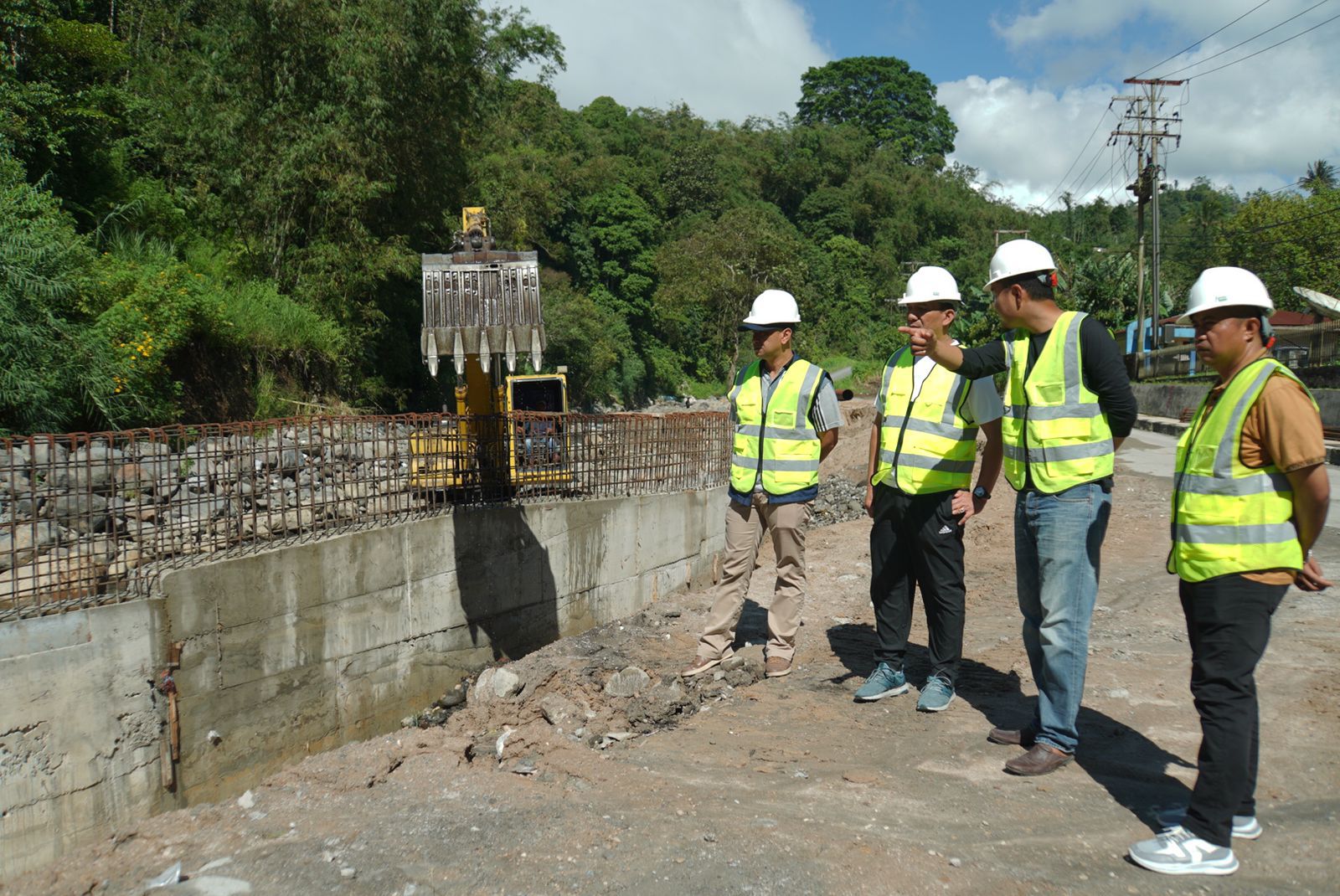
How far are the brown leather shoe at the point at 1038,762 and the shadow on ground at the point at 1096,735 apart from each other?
0.13m

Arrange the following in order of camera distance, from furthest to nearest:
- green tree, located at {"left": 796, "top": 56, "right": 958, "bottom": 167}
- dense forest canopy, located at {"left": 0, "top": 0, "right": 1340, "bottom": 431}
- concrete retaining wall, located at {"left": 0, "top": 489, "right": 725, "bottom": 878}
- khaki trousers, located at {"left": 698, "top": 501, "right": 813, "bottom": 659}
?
green tree, located at {"left": 796, "top": 56, "right": 958, "bottom": 167} < dense forest canopy, located at {"left": 0, "top": 0, "right": 1340, "bottom": 431} < khaki trousers, located at {"left": 698, "top": 501, "right": 813, "bottom": 659} < concrete retaining wall, located at {"left": 0, "top": 489, "right": 725, "bottom": 878}

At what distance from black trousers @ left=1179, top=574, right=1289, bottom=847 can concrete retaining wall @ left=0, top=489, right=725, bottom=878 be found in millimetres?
5378

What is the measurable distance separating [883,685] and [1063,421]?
183 cm

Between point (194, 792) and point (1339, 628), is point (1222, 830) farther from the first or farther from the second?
point (194, 792)

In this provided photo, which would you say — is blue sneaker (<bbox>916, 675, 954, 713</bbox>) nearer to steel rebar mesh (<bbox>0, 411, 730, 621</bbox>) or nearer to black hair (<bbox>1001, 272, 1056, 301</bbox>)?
black hair (<bbox>1001, 272, 1056, 301</bbox>)

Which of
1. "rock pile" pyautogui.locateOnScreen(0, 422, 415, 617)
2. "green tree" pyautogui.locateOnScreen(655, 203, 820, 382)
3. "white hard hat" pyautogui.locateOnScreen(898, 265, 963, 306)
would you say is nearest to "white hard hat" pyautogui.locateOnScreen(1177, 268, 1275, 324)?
"white hard hat" pyautogui.locateOnScreen(898, 265, 963, 306)

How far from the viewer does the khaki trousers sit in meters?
5.29

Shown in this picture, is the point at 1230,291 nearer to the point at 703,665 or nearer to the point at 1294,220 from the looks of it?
the point at 703,665

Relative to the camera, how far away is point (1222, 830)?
2871 millimetres

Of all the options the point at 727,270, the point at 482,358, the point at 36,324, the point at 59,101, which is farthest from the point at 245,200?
the point at 727,270

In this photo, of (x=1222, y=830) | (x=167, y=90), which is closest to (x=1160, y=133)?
(x=167, y=90)

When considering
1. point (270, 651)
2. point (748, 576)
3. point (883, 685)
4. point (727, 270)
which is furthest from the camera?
point (727, 270)

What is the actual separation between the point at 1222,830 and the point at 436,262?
5.48 m

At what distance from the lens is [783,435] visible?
16.9 ft
